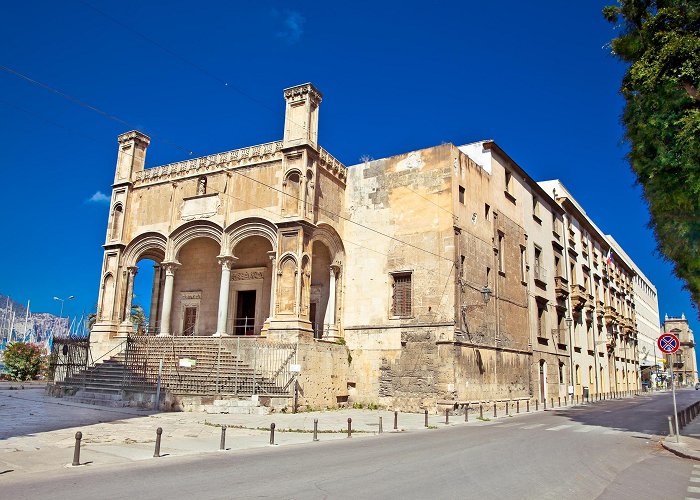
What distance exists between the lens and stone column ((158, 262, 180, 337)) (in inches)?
1015

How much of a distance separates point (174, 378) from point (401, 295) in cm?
1070

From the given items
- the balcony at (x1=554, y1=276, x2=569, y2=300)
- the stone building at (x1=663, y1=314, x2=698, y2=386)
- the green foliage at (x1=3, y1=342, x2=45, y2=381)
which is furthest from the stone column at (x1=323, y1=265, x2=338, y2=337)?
the stone building at (x1=663, y1=314, x2=698, y2=386)

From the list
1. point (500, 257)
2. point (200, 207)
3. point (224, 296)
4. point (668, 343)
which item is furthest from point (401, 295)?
point (668, 343)

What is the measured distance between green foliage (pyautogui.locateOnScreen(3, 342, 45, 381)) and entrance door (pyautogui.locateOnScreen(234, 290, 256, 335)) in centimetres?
1682

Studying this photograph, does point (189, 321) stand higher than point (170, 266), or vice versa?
point (170, 266)

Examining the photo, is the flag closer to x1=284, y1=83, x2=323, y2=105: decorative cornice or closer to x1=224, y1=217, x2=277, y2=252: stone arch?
x1=284, y1=83, x2=323, y2=105: decorative cornice

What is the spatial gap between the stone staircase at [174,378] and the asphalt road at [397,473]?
7645 millimetres

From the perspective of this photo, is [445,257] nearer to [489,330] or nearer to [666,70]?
[489,330]

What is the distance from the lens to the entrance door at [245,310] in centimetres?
2867

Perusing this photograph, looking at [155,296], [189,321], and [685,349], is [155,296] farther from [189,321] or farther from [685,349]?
[685,349]

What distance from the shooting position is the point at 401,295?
25.0m

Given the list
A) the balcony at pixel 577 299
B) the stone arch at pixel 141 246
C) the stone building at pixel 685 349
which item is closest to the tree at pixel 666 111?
the stone arch at pixel 141 246

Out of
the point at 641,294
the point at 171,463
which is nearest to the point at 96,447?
the point at 171,463

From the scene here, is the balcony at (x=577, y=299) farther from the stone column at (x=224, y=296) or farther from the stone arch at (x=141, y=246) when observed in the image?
the stone arch at (x=141, y=246)
